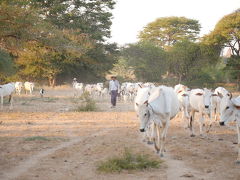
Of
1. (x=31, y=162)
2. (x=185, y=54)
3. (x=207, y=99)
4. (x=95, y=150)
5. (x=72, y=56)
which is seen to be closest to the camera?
(x=31, y=162)

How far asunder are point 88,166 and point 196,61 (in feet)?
114

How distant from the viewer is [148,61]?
4719cm

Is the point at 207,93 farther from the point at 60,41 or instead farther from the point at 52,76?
the point at 52,76

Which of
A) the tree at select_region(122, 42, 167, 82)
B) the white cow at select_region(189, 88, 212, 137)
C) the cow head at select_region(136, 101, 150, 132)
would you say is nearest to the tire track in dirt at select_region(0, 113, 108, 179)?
the cow head at select_region(136, 101, 150, 132)

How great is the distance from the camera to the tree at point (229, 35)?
1416 inches

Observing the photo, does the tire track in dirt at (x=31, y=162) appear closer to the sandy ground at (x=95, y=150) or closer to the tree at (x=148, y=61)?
the sandy ground at (x=95, y=150)

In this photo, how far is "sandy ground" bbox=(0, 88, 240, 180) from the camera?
7.22 meters

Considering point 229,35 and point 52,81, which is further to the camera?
point 52,81

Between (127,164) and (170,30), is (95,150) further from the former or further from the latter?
(170,30)

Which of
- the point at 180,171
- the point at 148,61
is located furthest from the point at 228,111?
the point at 148,61

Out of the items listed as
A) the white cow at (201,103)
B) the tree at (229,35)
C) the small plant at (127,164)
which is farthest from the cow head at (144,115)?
the tree at (229,35)

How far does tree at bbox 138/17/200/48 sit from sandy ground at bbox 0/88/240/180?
129 ft

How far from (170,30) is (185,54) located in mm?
11724

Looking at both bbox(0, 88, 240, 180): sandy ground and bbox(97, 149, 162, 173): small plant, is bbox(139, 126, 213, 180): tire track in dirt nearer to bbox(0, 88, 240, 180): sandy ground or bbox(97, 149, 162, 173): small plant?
bbox(0, 88, 240, 180): sandy ground
